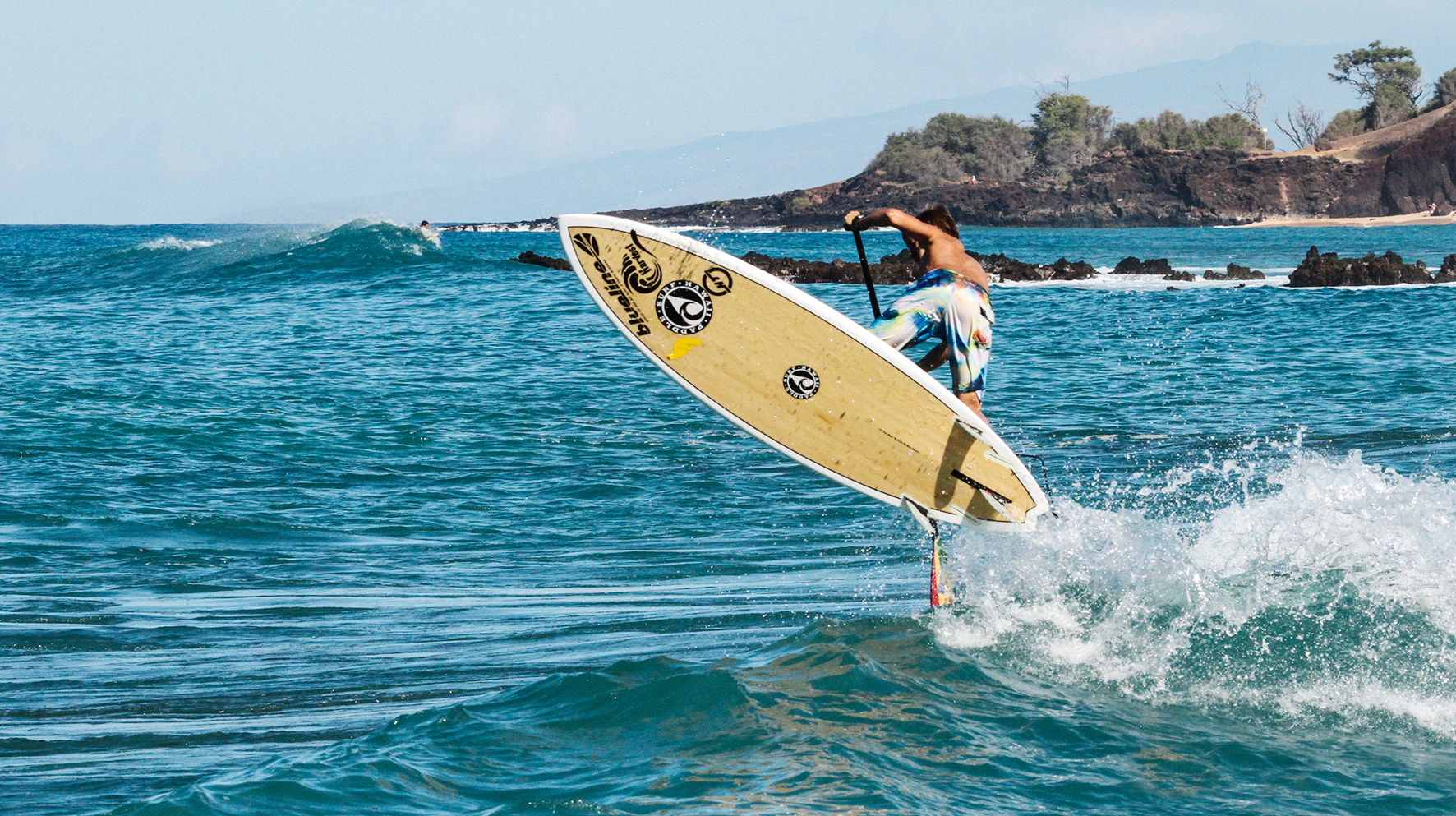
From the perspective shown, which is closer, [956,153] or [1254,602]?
[1254,602]

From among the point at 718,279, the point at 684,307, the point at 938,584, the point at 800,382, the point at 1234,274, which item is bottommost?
the point at 938,584

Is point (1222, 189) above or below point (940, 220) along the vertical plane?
above

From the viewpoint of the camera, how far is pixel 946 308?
712 centimetres

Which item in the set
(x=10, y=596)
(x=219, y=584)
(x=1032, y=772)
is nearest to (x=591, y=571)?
(x=219, y=584)

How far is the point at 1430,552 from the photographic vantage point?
20.2 feet

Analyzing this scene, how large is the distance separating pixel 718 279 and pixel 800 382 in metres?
0.78

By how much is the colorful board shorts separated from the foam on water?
1.10 metres

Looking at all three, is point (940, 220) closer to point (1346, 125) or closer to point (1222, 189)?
point (1222, 189)

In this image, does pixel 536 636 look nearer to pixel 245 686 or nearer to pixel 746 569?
pixel 245 686

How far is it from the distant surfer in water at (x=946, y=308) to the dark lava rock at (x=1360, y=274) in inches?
1216

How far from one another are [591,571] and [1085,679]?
4063 millimetres

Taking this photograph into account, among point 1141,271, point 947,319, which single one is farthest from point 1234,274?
point 947,319

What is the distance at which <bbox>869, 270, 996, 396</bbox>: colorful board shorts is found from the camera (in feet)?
23.3

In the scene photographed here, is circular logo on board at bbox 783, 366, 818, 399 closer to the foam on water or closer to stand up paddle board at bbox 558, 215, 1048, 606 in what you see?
stand up paddle board at bbox 558, 215, 1048, 606
